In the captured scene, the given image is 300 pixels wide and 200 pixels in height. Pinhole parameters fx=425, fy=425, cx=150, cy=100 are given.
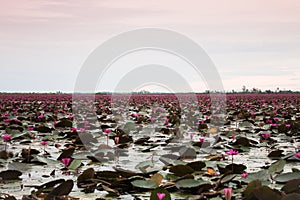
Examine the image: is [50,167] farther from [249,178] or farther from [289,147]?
[289,147]

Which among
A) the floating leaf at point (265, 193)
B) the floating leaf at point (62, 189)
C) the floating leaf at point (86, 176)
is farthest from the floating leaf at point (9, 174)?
the floating leaf at point (265, 193)

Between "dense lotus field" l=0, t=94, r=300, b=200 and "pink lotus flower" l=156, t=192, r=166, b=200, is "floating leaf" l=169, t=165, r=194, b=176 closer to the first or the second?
"dense lotus field" l=0, t=94, r=300, b=200

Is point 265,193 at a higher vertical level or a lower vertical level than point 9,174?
higher

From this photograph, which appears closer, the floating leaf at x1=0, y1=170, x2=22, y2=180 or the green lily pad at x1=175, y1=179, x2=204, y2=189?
the green lily pad at x1=175, y1=179, x2=204, y2=189

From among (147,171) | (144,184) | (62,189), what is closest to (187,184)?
(144,184)

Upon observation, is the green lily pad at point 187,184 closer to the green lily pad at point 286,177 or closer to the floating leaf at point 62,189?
the green lily pad at point 286,177

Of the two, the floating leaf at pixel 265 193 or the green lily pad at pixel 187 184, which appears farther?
the green lily pad at pixel 187 184

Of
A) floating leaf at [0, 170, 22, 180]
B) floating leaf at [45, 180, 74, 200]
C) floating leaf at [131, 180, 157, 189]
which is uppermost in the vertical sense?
floating leaf at [45, 180, 74, 200]

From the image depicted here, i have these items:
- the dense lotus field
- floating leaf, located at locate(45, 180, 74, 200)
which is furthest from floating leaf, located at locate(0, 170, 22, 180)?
floating leaf, located at locate(45, 180, 74, 200)

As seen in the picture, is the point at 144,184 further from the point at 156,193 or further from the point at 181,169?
the point at 156,193

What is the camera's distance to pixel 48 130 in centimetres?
590

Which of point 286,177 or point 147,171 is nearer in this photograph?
point 286,177

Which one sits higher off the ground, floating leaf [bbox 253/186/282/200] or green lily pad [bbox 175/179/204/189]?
floating leaf [bbox 253/186/282/200]

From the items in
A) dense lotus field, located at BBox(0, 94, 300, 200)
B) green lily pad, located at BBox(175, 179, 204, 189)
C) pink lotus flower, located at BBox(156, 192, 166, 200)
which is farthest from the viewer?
green lily pad, located at BBox(175, 179, 204, 189)
